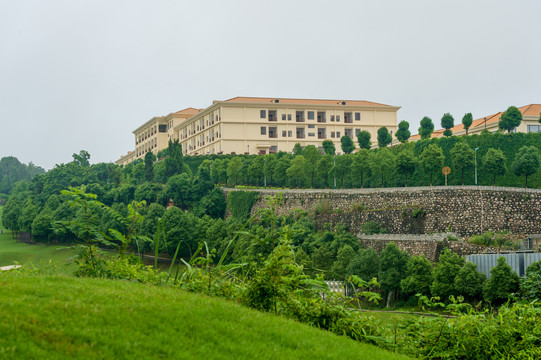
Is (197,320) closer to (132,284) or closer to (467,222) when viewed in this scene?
(132,284)

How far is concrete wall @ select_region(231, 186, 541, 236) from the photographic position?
33.7 metres

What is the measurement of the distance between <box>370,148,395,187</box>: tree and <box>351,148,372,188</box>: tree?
20.9 inches

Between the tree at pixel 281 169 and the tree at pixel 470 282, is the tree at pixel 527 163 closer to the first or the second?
the tree at pixel 470 282

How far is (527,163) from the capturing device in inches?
1416

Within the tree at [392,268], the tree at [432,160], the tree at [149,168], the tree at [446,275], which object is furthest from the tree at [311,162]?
the tree at [149,168]

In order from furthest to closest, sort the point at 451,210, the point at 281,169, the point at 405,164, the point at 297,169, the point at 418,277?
1. the point at 281,169
2. the point at 297,169
3. the point at 405,164
4. the point at 451,210
5. the point at 418,277

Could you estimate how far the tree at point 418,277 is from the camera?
27938mm

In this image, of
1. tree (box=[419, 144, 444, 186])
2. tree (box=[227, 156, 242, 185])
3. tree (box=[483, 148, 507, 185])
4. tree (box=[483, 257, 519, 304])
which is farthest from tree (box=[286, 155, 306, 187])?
tree (box=[483, 257, 519, 304])

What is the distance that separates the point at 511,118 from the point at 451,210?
552 inches

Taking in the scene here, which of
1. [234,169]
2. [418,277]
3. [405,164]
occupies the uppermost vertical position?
[234,169]

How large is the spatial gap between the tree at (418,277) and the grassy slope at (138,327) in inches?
904

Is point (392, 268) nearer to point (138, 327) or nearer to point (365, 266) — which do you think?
point (365, 266)

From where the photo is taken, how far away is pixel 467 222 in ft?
111

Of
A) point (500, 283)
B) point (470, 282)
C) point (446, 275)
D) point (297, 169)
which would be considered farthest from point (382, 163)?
point (500, 283)
